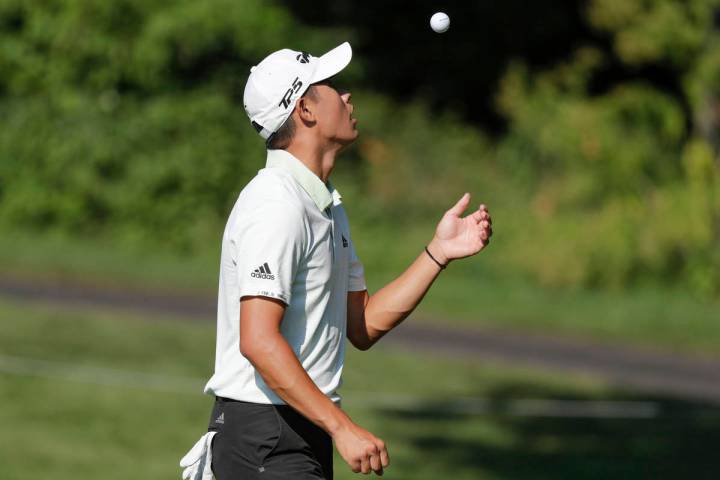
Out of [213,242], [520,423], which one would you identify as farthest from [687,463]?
[213,242]

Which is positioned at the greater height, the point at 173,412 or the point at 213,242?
the point at 213,242

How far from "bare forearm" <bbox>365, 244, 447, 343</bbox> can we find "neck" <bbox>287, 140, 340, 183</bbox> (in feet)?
2.28

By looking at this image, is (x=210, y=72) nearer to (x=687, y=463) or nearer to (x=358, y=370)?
(x=358, y=370)

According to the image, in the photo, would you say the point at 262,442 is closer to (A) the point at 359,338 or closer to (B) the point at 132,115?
(A) the point at 359,338

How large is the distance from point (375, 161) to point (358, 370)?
8.58 metres

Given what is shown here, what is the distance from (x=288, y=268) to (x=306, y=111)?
602 millimetres

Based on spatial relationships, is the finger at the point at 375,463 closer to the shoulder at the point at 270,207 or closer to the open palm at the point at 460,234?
the shoulder at the point at 270,207

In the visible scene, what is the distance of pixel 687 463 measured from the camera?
10.9 m

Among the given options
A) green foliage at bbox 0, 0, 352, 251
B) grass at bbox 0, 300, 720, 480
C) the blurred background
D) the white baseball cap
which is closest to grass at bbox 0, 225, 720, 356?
the blurred background

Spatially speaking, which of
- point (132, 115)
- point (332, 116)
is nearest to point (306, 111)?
point (332, 116)

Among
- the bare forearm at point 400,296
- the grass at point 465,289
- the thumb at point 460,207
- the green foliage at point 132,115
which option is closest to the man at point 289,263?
the bare forearm at point 400,296

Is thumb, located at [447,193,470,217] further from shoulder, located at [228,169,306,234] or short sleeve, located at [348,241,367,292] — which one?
shoulder, located at [228,169,306,234]

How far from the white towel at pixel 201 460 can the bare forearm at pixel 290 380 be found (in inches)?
22.6

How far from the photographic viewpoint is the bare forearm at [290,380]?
13.9ft
